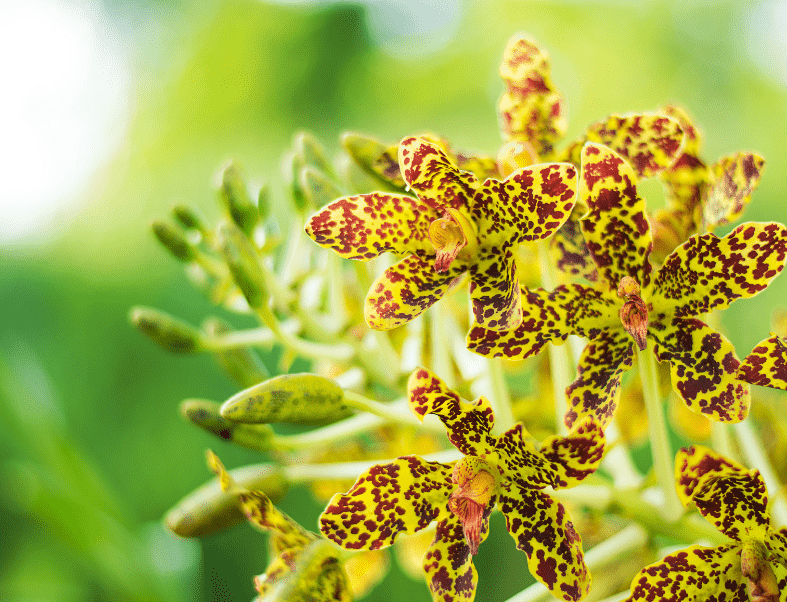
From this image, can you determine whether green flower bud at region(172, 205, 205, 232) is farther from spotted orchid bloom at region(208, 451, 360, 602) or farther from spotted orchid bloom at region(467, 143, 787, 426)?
spotted orchid bloom at region(467, 143, 787, 426)

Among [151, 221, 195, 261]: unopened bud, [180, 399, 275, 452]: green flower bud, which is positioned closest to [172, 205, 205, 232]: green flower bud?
[151, 221, 195, 261]: unopened bud

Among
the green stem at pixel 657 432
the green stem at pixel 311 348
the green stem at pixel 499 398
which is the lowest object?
the green stem at pixel 657 432

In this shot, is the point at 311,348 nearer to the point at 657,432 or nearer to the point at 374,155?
the point at 374,155

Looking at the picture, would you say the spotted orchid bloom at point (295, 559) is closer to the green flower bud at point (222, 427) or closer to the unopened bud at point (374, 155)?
the green flower bud at point (222, 427)

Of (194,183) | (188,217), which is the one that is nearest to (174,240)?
(188,217)

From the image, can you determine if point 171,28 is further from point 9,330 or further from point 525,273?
point 525,273

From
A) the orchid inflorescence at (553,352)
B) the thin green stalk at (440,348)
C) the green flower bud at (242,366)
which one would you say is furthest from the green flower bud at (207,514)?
the thin green stalk at (440,348)
